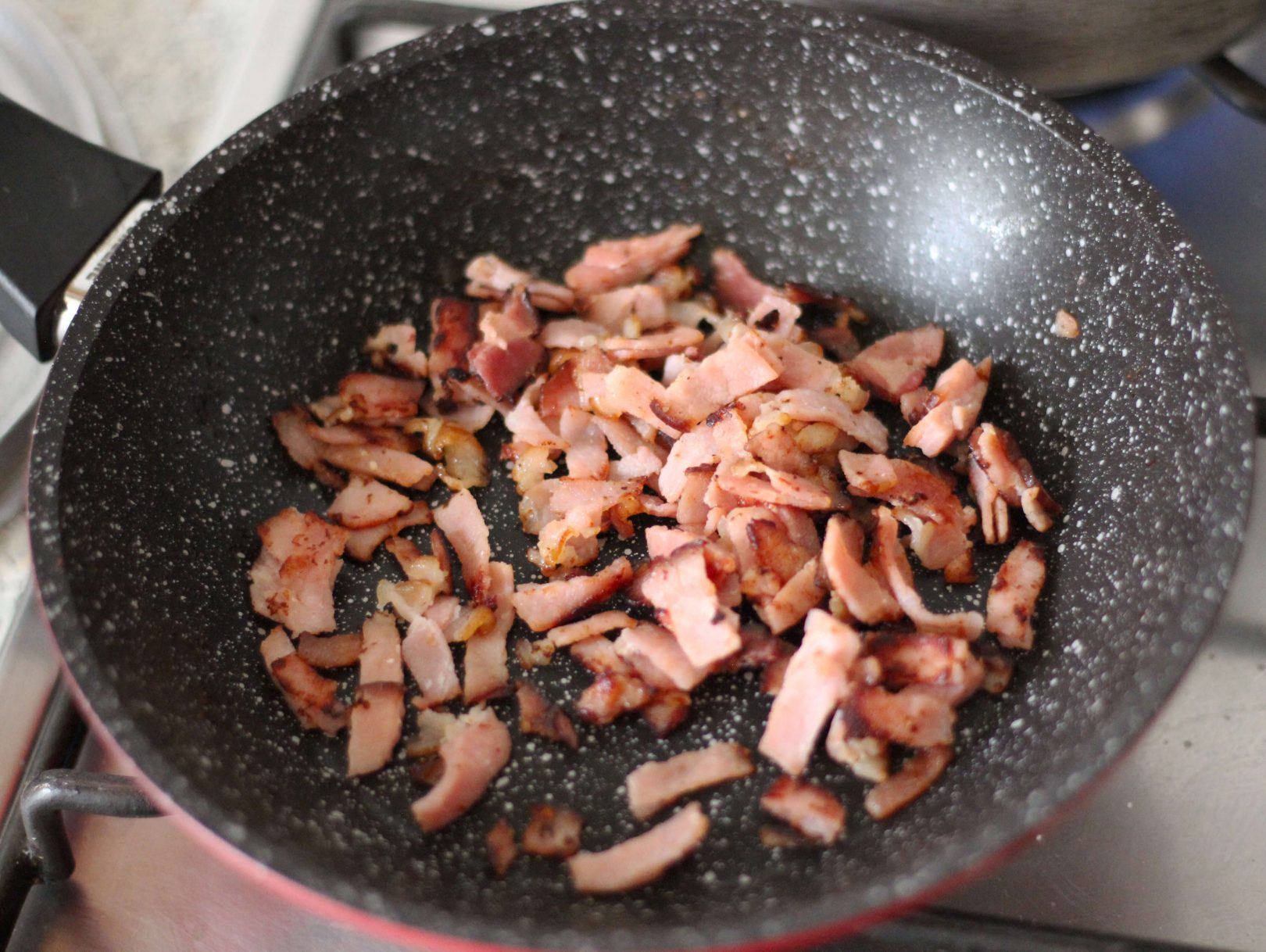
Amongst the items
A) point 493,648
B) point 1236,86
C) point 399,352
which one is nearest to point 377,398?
point 399,352

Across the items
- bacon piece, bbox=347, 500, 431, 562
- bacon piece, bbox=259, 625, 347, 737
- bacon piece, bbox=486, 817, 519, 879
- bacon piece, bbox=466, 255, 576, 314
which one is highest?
bacon piece, bbox=466, 255, 576, 314

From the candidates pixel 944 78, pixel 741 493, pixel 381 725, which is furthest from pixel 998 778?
pixel 944 78

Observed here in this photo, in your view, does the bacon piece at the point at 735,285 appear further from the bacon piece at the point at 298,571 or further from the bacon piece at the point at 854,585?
the bacon piece at the point at 298,571

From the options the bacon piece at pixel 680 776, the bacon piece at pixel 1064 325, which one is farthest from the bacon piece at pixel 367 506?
the bacon piece at pixel 1064 325

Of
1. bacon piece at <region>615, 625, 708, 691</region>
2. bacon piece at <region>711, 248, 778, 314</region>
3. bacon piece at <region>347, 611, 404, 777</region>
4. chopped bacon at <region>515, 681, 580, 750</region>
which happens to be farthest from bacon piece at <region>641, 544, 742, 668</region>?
bacon piece at <region>711, 248, 778, 314</region>

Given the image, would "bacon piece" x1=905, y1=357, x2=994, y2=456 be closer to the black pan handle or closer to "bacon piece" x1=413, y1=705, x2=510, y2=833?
"bacon piece" x1=413, y1=705, x2=510, y2=833
